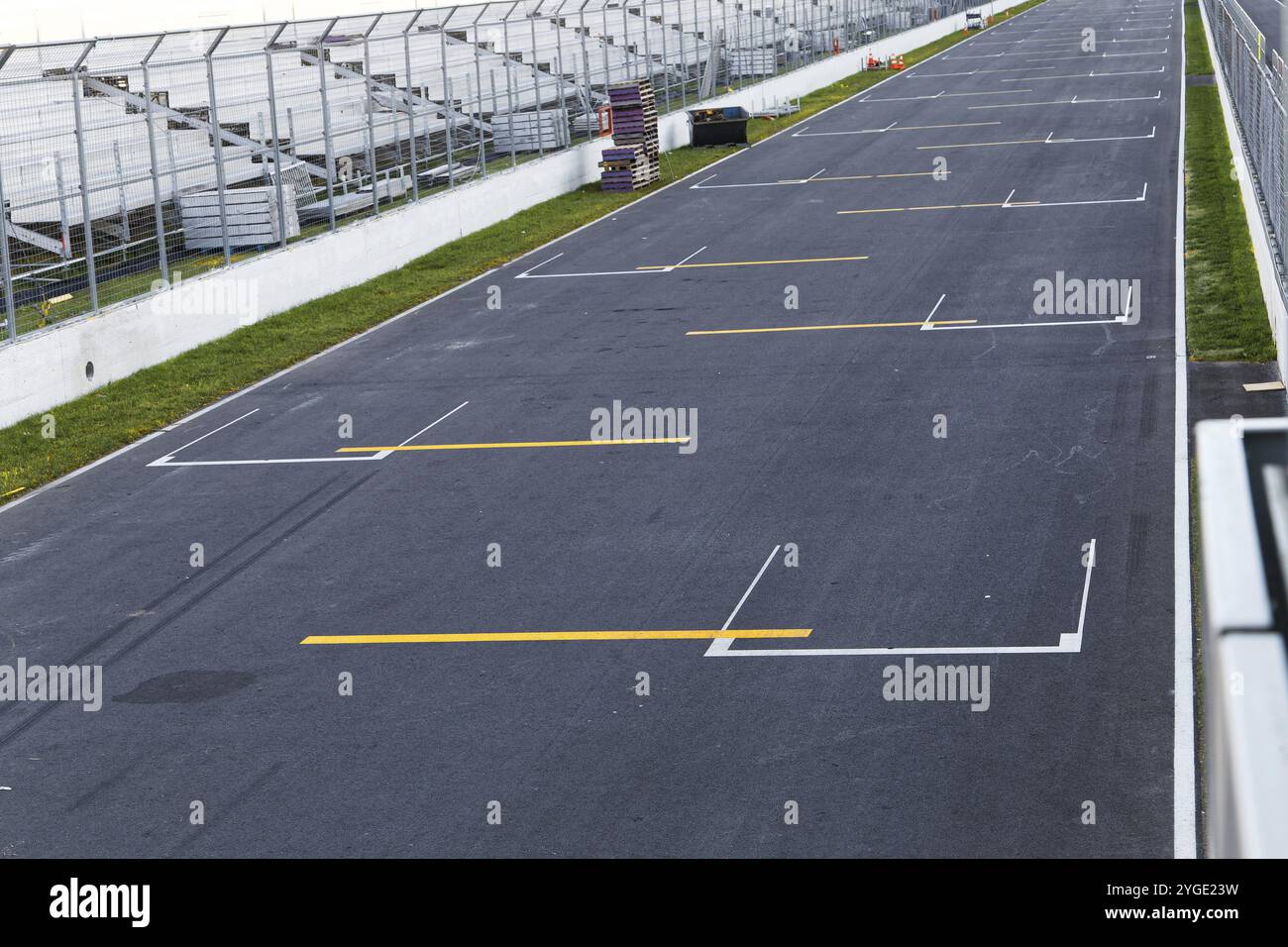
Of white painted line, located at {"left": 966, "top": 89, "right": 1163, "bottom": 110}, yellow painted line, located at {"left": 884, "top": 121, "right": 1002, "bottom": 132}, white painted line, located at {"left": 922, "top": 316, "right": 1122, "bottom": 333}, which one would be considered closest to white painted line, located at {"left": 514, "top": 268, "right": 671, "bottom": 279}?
white painted line, located at {"left": 922, "top": 316, "right": 1122, "bottom": 333}

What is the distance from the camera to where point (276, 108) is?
24906mm

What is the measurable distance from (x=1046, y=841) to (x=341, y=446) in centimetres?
1007

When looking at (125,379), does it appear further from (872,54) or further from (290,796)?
(872,54)

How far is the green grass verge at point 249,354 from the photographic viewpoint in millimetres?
16688

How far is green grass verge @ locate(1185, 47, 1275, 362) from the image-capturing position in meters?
16.8

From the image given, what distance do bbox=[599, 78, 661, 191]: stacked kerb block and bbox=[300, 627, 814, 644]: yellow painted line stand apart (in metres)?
24.1

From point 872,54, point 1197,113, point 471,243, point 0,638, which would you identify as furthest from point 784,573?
point 872,54

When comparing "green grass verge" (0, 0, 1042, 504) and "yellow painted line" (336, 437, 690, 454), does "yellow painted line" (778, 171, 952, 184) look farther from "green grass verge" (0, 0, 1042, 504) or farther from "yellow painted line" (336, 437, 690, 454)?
"yellow painted line" (336, 437, 690, 454)

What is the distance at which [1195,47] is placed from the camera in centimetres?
5831

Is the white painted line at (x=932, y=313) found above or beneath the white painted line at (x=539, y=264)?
beneath

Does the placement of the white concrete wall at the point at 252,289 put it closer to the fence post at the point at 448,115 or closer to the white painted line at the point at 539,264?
the fence post at the point at 448,115

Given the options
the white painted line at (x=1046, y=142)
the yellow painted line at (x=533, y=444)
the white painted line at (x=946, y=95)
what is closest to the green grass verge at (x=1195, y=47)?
the white painted line at (x=946, y=95)

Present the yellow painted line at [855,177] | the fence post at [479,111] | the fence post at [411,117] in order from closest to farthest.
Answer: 1. the fence post at [411,117]
2. the fence post at [479,111]
3. the yellow painted line at [855,177]

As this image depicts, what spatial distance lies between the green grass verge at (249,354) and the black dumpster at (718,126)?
24.6ft
